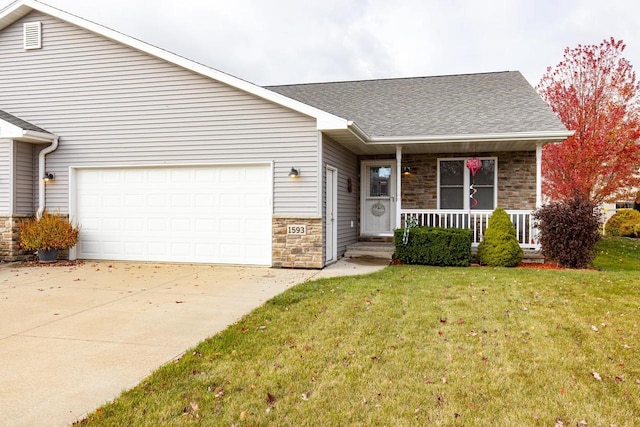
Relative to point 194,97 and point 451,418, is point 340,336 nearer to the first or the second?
point 451,418

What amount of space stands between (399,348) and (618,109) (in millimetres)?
13046

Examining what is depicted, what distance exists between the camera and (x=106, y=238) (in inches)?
389

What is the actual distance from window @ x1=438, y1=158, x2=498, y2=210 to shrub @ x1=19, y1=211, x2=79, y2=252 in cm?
886

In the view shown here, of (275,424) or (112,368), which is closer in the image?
(275,424)

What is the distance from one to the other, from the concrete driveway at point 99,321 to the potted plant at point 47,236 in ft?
1.77

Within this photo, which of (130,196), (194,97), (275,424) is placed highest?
(194,97)

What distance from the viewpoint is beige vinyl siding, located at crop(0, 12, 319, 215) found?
8898mm

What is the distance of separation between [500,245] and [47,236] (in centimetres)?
950

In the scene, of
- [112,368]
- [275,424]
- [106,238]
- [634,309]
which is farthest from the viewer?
[106,238]

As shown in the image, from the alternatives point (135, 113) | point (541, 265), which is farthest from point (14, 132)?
point (541, 265)

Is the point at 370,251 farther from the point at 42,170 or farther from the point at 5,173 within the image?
the point at 5,173

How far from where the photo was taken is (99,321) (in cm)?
495

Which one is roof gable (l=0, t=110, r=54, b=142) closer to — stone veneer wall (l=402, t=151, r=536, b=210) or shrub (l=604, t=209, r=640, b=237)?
stone veneer wall (l=402, t=151, r=536, b=210)

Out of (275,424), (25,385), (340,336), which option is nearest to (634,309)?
(340,336)
